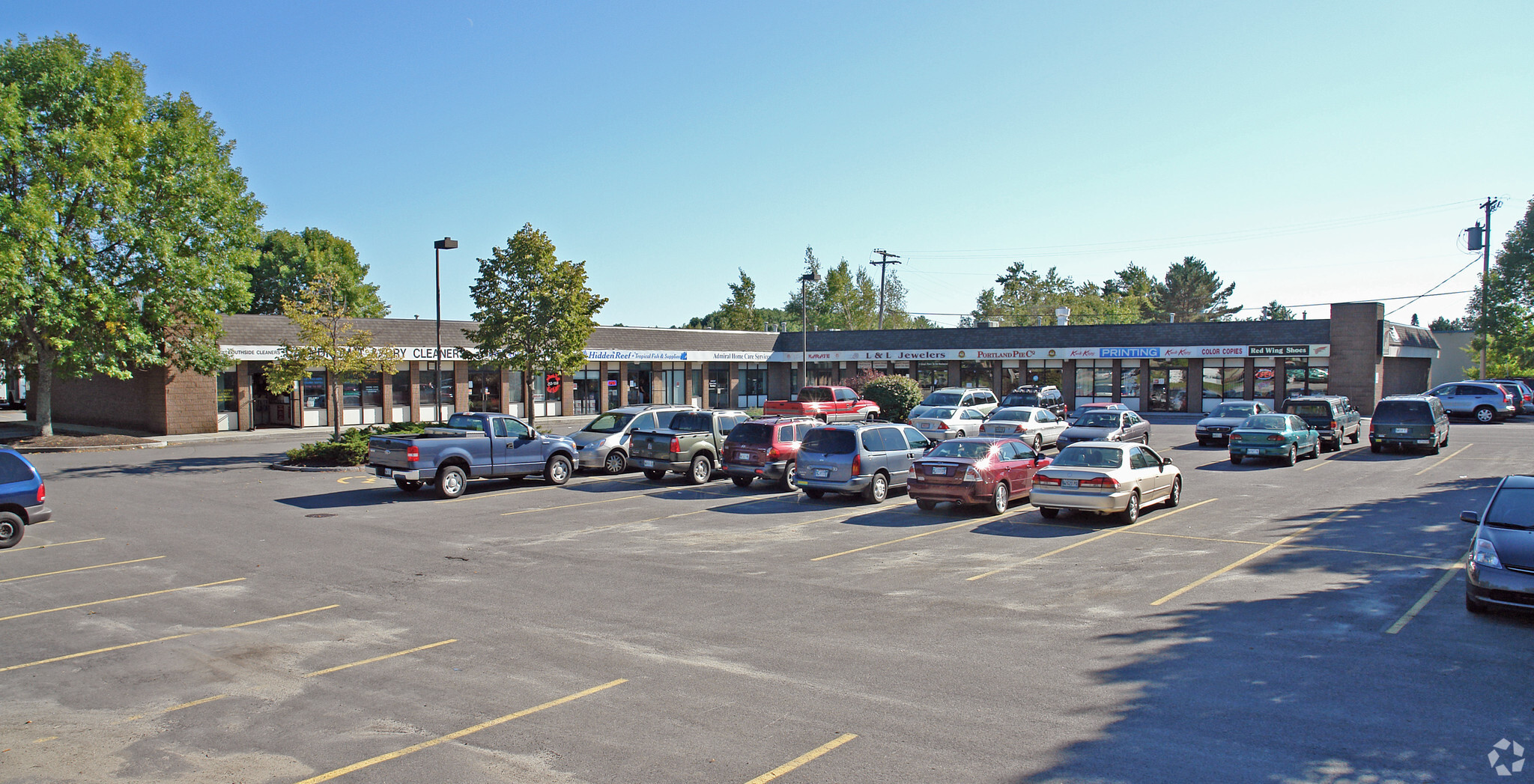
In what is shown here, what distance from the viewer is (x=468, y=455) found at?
20.4 m

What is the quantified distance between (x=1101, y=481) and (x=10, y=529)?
1799 cm

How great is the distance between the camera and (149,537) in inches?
603

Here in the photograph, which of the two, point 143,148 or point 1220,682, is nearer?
point 1220,682

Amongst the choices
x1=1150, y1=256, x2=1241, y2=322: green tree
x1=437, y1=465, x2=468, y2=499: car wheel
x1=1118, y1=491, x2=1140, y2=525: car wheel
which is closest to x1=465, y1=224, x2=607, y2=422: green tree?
x1=437, y1=465, x2=468, y2=499: car wheel

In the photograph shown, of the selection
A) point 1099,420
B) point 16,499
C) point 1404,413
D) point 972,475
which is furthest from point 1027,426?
point 16,499

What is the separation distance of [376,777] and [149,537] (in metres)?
12.2

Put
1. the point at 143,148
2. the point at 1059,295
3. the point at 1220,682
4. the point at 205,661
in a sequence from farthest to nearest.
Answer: the point at 1059,295 → the point at 143,148 → the point at 205,661 → the point at 1220,682

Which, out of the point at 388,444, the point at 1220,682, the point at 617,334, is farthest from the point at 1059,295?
the point at 1220,682

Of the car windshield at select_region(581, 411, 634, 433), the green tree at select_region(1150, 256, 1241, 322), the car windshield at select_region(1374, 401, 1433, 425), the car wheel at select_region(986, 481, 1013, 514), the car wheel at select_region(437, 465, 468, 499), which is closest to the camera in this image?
the car wheel at select_region(986, 481, 1013, 514)

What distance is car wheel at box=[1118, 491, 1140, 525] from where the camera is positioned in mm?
16266

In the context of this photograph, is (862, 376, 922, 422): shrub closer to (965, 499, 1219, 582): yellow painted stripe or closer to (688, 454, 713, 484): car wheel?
(688, 454, 713, 484): car wheel

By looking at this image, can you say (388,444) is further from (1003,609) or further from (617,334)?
(617,334)

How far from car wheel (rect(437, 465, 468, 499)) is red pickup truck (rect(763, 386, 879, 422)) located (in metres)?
16.0

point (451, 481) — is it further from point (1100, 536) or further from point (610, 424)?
point (1100, 536)
